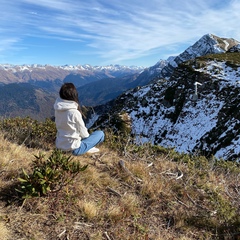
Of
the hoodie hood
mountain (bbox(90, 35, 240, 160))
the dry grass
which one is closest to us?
the dry grass

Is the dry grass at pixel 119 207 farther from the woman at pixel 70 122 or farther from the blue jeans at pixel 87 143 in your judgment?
the woman at pixel 70 122

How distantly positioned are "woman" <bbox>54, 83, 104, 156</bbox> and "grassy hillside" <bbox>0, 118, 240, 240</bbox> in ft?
1.40

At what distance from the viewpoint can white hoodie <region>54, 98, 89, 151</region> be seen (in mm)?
5770

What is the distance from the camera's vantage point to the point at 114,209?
4.12 metres

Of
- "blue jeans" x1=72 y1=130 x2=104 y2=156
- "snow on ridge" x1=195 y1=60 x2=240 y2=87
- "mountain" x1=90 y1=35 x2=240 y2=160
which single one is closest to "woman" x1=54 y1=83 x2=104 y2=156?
"blue jeans" x1=72 y1=130 x2=104 y2=156

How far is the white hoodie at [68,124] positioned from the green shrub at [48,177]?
4.21ft

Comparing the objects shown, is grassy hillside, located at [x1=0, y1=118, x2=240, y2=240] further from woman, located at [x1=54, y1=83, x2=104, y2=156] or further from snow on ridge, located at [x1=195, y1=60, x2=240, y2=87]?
snow on ridge, located at [x1=195, y1=60, x2=240, y2=87]

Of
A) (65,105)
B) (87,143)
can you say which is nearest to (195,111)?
(87,143)

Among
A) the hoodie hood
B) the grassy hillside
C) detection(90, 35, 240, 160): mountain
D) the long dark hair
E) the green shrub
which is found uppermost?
the long dark hair

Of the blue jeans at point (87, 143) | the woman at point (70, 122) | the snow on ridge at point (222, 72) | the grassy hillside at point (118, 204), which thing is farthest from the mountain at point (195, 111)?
the grassy hillside at point (118, 204)

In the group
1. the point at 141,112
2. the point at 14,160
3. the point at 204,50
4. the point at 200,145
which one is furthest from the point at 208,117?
the point at 204,50

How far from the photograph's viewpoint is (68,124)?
5836 mm

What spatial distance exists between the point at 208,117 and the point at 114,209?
4869 cm

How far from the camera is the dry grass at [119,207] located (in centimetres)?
364
